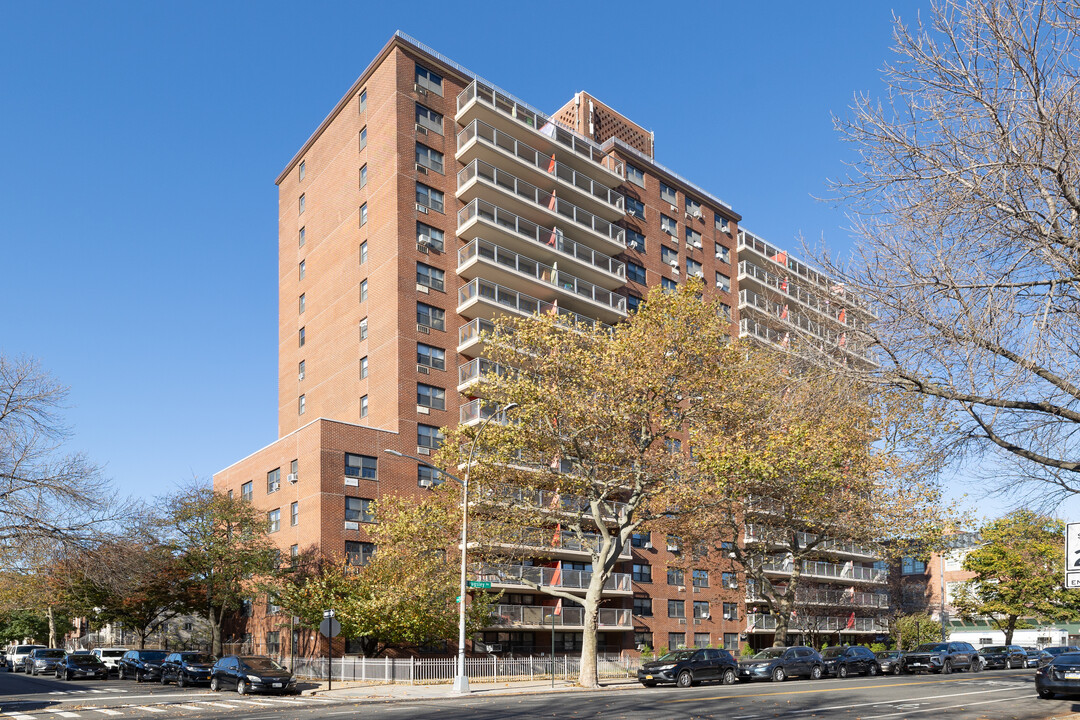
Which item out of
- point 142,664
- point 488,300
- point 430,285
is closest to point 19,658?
point 142,664

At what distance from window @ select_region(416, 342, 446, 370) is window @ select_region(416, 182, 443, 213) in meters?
8.31

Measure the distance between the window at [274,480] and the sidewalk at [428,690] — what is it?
13.3 meters

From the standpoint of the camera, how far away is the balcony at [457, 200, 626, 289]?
50281mm

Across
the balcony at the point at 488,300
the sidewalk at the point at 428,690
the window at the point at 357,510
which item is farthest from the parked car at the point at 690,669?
the balcony at the point at 488,300

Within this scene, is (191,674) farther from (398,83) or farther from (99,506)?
(398,83)

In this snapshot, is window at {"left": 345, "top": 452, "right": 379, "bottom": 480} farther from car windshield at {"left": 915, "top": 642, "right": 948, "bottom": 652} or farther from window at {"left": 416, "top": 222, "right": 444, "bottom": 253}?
car windshield at {"left": 915, "top": 642, "right": 948, "bottom": 652}

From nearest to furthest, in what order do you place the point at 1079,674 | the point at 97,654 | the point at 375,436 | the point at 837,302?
the point at 837,302 < the point at 1079,674 < the point at 375,436 < the point at 97,654

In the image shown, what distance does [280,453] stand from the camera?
155 ft

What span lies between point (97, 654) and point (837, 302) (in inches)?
1956

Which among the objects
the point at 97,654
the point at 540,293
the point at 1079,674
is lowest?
the point at 97,654

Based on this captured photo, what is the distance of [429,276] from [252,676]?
77.1ft

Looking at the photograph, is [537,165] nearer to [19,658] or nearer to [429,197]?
[429,197]

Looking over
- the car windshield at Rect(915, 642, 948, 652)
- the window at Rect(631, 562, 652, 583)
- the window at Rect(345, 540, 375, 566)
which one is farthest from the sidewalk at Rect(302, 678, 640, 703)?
the car windshield at Rect(915, 642, 948, 652)

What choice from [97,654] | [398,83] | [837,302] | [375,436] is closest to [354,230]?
[398,83]
